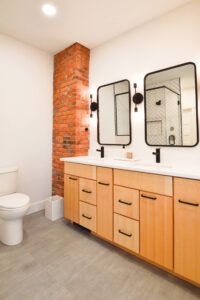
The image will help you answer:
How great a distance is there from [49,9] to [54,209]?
103 inches

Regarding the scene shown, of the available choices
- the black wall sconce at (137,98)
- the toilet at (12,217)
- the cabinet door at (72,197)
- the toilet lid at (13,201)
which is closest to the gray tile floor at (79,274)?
the toilet at (12,217)

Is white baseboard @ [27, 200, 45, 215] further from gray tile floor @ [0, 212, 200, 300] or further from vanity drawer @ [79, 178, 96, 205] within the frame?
vanity drawer @ [79, 178, 96, 205]

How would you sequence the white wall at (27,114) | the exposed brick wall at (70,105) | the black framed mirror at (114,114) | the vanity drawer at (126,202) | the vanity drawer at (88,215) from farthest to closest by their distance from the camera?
the exposed brick wall at (70,105), the white wall at (27,114), the black framed mirror at (114,114), the vanity drawer at (88,215), the vanity drawer at (126,202)

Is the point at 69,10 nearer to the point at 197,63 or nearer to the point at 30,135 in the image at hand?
the point at 197,63

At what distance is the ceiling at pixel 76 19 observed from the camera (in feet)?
6.45

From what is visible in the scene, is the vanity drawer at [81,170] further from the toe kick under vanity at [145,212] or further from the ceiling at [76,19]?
the ceiling at [76,19]

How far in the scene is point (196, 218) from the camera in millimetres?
1352

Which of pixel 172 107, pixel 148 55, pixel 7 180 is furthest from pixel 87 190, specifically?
pixel 148 55

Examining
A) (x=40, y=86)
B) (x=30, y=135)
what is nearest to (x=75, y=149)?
(x=30, y=135)

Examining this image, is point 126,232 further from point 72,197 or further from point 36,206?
point 36,206

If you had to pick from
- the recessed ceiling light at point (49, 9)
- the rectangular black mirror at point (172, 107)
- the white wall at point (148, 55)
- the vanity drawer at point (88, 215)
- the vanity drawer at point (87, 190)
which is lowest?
the vanity drawer at point (88, 215)

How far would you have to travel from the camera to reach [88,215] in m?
2.16

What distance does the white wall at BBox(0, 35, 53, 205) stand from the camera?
101 inches

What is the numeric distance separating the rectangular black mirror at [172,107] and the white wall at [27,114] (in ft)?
5.80
